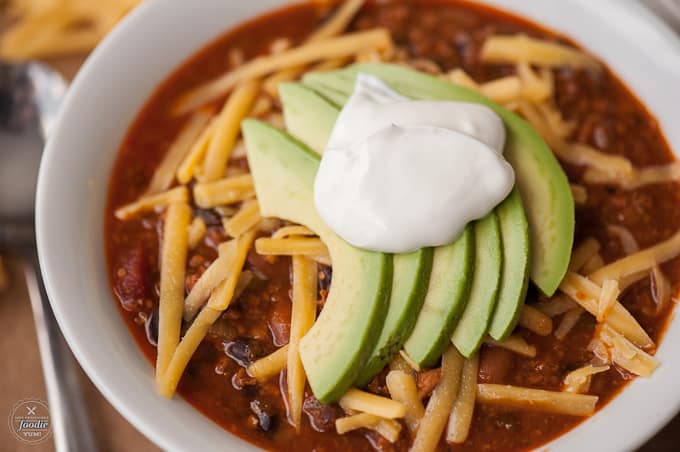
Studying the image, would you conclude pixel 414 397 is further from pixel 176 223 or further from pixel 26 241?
pixel 26 241

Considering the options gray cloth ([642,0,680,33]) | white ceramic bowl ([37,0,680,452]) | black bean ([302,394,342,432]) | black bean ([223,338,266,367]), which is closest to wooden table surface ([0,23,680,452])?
white ceramic bowl ([37,0,680,452])

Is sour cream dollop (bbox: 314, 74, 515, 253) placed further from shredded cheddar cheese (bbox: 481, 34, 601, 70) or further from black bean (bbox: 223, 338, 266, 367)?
shredded cheddar cheese (bbox: 481, 34, 601, 70)

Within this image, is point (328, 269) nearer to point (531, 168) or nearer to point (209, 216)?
point (209, 216)

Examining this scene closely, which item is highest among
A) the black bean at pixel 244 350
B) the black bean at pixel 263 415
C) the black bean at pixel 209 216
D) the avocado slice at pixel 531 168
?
the avocado slice at pixel 531 168

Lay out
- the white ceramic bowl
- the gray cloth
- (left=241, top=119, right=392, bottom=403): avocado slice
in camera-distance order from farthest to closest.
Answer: the gray cloth → the white ceramic bowl → (left=241, top=119, right=392, bottom=403): avocado slice

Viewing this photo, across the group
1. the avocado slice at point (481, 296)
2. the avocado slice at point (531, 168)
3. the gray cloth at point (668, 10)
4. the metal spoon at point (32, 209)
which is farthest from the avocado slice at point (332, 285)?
the gray cloth at point (668, 10)

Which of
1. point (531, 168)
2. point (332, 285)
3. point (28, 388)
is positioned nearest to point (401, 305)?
point (332, 285)

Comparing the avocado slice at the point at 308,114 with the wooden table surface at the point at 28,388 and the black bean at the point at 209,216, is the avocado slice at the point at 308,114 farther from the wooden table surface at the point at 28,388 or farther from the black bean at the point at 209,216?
the wooden table surface at the point at 28,388
